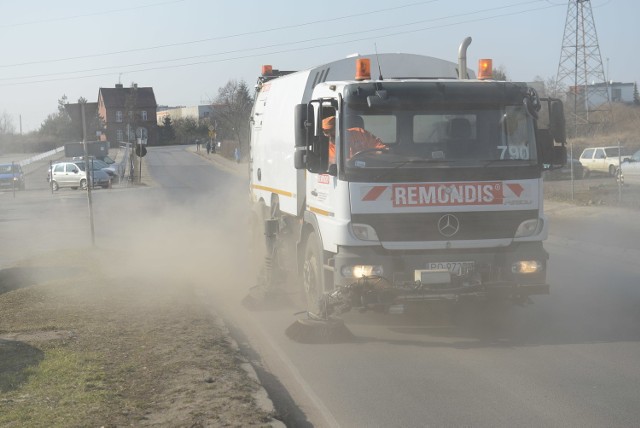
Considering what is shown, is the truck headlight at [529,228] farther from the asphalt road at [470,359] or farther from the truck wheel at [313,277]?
the truck wheel at [313,277]

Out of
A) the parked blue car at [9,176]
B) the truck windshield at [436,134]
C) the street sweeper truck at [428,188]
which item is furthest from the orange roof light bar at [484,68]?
the parked blue car at [9,176]

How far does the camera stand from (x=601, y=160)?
40656 millimetres

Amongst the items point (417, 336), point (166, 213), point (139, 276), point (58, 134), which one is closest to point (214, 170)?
point (58, 134)

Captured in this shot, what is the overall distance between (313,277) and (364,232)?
143 centimetres

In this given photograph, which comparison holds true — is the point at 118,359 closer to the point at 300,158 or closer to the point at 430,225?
the point at 300,158

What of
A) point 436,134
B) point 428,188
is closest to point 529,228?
point 428,188

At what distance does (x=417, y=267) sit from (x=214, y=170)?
180 feet

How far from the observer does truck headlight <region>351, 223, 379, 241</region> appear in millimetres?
8438

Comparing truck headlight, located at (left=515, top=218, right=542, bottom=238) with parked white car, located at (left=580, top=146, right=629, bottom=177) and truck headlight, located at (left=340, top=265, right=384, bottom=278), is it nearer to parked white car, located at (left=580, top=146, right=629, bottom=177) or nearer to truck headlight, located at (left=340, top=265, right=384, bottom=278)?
truck headlight, located at (left=340, top=265, right=384, bottom=278)

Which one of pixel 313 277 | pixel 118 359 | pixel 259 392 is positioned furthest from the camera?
pixel 313 277

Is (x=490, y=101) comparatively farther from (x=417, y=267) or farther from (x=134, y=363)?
(x=134, y=363)

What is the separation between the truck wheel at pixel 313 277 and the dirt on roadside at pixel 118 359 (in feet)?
3.46

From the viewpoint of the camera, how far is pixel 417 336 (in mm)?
8938

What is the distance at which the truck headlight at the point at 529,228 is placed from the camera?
341 inches
